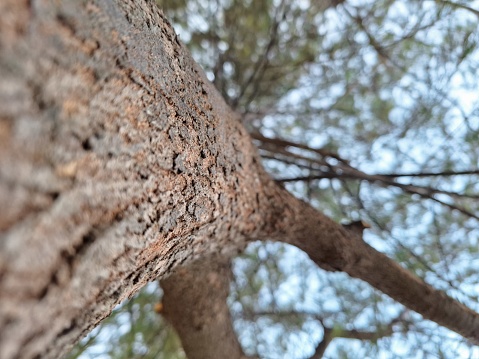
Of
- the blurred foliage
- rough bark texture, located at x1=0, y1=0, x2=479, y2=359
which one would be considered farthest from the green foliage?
rough bark texture, located at x1=0, y1=0, x2=479, y2=359

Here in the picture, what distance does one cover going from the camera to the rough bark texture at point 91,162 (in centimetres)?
31

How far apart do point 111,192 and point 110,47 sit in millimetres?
129

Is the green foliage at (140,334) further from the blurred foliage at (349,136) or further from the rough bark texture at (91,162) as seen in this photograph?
the rough bark texture at (91,162)

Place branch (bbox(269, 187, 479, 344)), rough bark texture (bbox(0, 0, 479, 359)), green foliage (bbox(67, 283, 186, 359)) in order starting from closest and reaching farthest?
rough bark texture (bbox(0, 0, 479, 359)), branch (bbox(269, 187, 479, 344)), green foliage (bbox(67, 283, 186, 359))

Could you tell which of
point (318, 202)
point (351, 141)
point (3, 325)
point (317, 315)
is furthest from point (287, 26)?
point (3, 325)

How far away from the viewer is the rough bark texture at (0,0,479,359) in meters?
0.31

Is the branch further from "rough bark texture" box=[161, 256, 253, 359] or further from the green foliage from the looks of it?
the green foliage

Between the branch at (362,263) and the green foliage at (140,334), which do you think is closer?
the branch at (362,263)

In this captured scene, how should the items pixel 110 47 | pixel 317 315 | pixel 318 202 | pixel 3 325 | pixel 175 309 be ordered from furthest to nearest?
pixel 318 202
pixel 317 315
pixel 175 309
pixel 110 47
pixel 3 325

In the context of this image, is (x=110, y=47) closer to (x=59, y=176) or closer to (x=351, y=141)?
(x=59, y=176)

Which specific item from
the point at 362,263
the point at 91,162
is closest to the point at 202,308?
the point at 362,263

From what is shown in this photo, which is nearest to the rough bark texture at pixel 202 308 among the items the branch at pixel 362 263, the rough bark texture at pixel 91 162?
the branch at pixel 362 263

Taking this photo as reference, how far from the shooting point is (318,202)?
173 centimetres

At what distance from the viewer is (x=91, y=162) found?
375 mm
